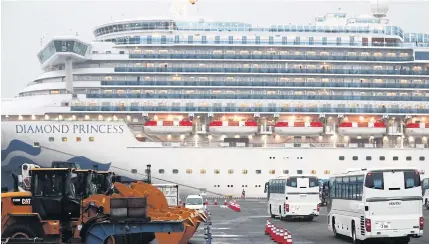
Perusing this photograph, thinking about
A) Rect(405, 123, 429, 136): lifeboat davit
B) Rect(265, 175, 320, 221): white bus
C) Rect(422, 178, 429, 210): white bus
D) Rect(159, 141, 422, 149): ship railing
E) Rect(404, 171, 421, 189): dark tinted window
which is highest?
Rect(405, 123, 429, 136): lifeboat davit

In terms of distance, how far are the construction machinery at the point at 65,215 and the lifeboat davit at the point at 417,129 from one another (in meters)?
44.3

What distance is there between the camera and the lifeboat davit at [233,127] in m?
61.8

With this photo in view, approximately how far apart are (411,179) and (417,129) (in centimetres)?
3996

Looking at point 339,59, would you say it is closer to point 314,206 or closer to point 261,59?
point 261,59

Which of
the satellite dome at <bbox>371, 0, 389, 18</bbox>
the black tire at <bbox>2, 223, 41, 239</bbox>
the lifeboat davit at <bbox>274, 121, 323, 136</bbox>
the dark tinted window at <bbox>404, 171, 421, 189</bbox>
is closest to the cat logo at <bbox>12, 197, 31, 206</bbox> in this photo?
the black tire at <bbox>2, 223, 41, 239</bbox>

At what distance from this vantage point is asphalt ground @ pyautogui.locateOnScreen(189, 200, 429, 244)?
2733 cm

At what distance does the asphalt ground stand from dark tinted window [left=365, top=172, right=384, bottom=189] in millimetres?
2823

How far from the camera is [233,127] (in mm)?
61969

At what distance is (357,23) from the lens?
6900 centimetres

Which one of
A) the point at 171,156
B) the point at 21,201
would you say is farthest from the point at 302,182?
the point at 171,156

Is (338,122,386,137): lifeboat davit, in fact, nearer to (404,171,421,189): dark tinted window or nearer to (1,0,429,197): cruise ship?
(1,0,429,197): cruise ship

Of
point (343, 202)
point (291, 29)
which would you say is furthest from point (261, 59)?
point (343, 202)

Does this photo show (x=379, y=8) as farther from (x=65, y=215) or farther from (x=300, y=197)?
(x=65, y=215)

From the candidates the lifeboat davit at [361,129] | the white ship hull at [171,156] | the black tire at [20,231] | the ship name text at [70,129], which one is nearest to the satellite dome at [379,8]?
the lifeboat davit at [361,129]
